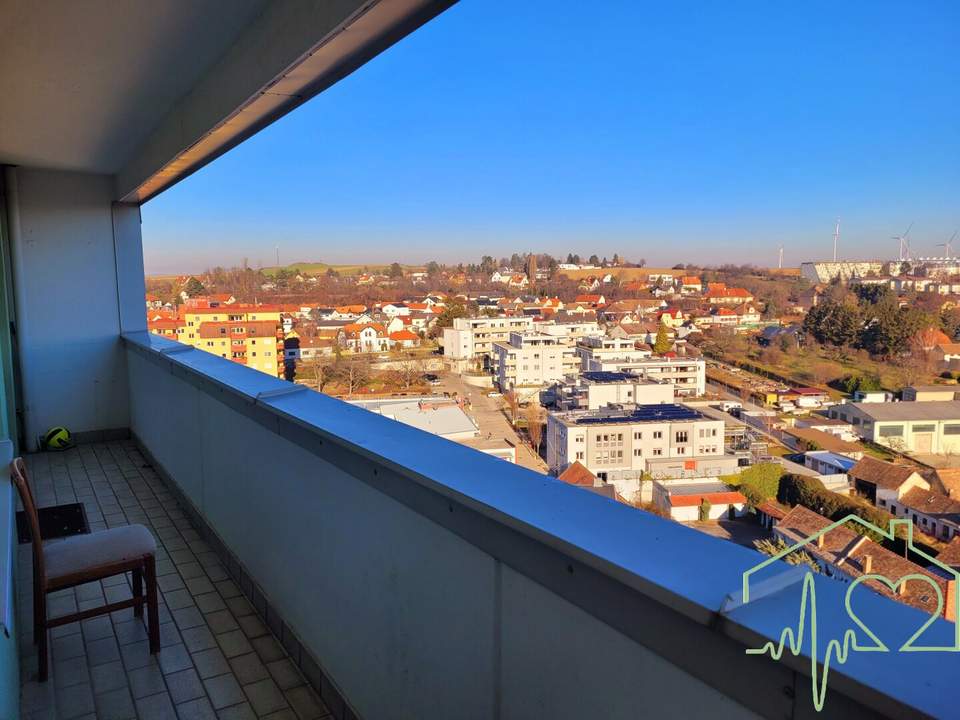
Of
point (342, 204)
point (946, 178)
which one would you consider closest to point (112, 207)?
point (342, 204)

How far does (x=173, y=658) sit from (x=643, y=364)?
2316 millimetres

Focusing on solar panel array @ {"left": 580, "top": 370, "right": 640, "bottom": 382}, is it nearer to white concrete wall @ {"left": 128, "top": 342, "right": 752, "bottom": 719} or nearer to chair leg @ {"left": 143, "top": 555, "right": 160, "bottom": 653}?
white concrete wall @ {"left": 128, "top": 342, "right": 752, "bottom": 719}

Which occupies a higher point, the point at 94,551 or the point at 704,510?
the point at 704,510

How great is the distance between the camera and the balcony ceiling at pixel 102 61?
2500 mm

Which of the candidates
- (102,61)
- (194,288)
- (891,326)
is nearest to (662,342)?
(891,326)

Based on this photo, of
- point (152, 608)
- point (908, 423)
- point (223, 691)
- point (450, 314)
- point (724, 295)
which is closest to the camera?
point (908, 423)

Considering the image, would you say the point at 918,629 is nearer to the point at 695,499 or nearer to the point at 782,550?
the point at 782,550

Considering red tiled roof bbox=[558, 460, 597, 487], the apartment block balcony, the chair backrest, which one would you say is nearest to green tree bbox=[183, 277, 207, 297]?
the apartment block balcony

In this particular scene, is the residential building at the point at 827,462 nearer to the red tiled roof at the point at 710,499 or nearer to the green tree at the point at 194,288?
the red tiled roof at the point at 710,499

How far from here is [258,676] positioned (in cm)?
242

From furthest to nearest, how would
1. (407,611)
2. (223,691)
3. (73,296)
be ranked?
(73,296) < (223,691) < (407,611)

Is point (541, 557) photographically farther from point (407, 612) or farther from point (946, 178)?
point (946, 178)

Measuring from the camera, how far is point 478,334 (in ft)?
5.81

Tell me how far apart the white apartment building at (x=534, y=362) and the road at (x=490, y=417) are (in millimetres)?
59
